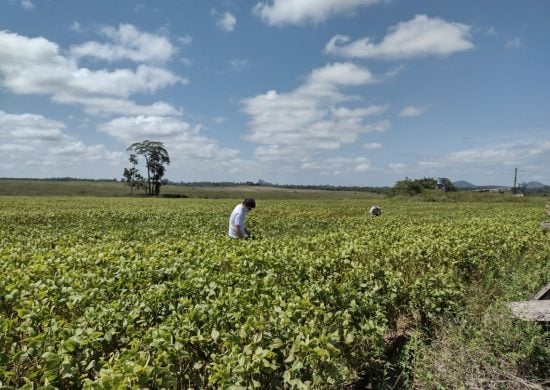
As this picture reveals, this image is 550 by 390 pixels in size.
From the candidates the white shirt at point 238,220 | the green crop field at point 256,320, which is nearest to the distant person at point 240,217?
the white shirt at point 238,220

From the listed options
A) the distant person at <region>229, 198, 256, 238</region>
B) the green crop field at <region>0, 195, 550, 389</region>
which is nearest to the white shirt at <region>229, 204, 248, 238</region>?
the distant person at <region>229, 198, 256, 238</region>

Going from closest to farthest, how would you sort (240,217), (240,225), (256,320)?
1. (256,320)
2. (240,217)
3. (240,225)

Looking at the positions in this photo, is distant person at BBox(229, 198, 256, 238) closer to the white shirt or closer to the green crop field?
the white shirt

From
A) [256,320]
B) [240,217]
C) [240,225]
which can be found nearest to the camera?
[256,320]

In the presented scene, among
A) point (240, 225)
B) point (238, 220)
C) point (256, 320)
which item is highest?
point (238, 220)

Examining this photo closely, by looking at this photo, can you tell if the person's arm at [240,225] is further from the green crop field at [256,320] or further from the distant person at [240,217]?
the green crop field at [256,320]

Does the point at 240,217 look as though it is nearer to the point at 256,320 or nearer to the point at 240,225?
the point at 240,225

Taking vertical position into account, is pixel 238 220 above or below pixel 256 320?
above

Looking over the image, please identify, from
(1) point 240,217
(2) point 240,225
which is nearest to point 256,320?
(1) point 240,217

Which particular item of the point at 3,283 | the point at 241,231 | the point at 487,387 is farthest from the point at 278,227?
the point at 487,387

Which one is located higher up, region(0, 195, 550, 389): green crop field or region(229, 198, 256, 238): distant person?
region(229, 198, 256, 238): distant person

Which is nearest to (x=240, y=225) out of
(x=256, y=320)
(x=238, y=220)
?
(x=238, y=220)

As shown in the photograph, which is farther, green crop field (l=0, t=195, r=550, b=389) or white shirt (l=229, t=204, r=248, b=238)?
white shirt (l=229, t=204, r=248, b=238)

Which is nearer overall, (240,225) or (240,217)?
(240,217)
